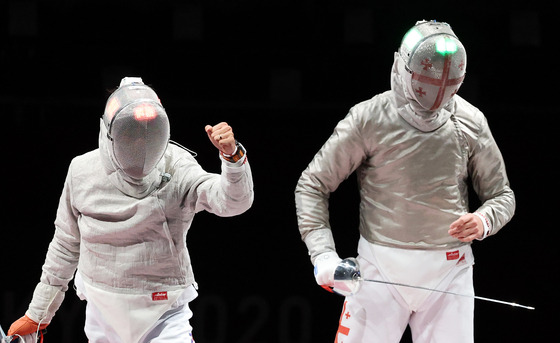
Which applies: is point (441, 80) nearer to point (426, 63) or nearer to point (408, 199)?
point (426, 63)

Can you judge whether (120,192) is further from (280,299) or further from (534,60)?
(534,60)

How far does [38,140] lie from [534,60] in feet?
6.79

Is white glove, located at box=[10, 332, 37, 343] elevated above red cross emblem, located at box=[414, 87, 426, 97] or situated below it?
below

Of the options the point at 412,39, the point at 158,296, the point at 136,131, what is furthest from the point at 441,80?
the point at 158,296

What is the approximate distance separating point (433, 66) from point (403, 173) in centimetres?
32

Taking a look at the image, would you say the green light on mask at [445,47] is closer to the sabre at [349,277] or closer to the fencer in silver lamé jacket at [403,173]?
the fencer in silver lamé jacket at [403,173]

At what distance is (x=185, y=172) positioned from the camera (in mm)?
2473

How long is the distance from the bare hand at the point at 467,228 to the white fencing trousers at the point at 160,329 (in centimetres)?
80

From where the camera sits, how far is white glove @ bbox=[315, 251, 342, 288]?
7.97 feet

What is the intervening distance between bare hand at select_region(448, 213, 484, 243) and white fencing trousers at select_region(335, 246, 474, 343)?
0.16m

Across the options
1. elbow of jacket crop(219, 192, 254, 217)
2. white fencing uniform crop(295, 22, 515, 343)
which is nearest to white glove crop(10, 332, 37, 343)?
elbow of jacket crop(219, 192, 254, 217)

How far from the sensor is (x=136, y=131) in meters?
2.34

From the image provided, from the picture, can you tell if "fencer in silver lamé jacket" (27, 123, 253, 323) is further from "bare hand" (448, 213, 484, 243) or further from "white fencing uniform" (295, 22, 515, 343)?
"bare hand" (448, 213, 484, 243)

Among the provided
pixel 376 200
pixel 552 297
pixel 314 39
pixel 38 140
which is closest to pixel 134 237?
pixel 376 200
